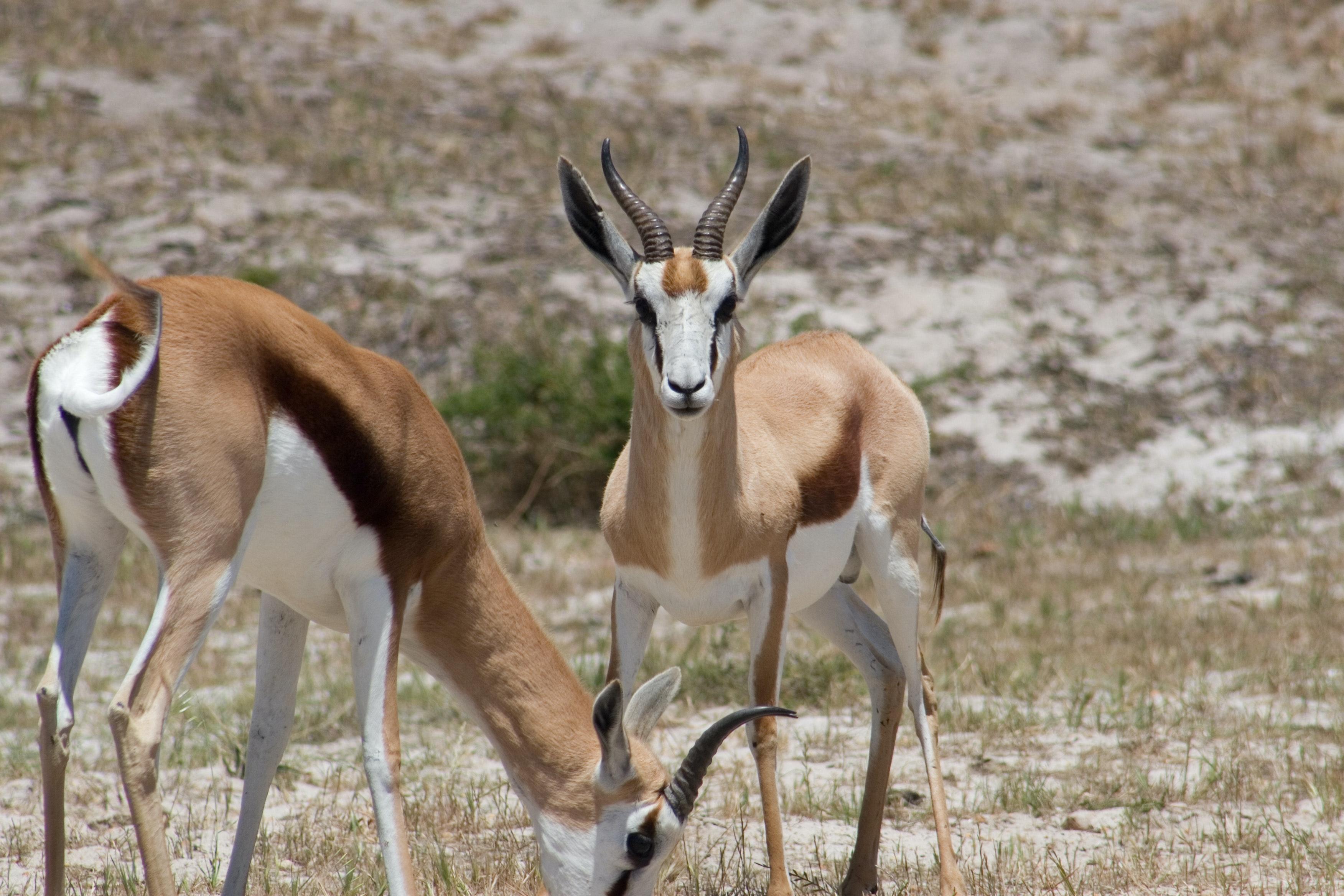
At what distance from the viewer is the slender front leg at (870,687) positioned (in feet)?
15.9

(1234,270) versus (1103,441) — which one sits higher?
(1234,270)

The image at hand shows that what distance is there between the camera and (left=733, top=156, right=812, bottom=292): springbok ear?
4.62 m

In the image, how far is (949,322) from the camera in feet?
43.5

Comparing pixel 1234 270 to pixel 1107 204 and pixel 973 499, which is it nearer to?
pixel 1107 204

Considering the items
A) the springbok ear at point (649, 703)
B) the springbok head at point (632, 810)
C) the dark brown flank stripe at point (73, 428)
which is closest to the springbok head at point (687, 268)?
the springbok ear at point (649, 703)

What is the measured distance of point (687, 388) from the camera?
13.1ft

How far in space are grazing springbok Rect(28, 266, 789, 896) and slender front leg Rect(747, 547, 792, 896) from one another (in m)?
0.58

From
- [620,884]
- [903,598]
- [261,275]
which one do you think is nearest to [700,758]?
[620,884]

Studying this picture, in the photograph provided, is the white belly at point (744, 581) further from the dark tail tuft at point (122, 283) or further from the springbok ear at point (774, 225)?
the dark tail tuft at point (122, 283)

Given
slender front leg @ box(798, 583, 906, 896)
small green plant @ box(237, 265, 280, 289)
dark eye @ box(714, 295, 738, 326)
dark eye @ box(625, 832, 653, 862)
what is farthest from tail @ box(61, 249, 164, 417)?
small green plant @ box(237, 265, 280, 289)

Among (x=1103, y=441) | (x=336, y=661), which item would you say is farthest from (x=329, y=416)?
(x=1103, y=441)

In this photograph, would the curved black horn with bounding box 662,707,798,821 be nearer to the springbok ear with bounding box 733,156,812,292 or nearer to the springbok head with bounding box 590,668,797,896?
the springbok head with bounding box 590,668,797,896

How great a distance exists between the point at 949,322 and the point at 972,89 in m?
7.56

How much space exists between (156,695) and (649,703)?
1.41m
